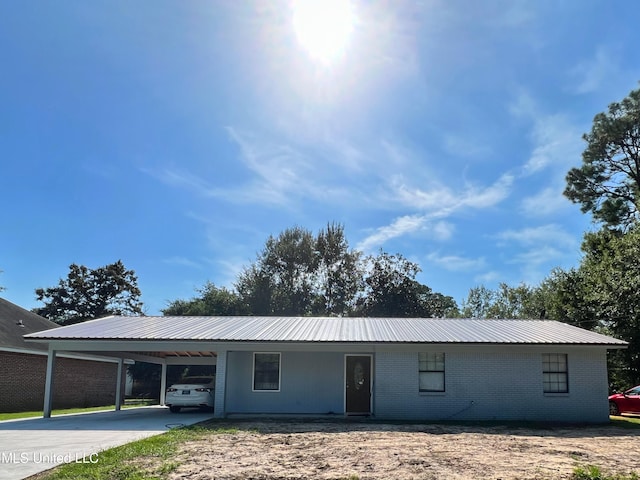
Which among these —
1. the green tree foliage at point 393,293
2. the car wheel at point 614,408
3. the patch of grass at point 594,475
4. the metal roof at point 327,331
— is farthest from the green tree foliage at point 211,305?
the patch of grass at point 594,475

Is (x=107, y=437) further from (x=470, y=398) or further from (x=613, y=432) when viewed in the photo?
(x=613, y=432)

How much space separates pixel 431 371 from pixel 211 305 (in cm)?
2768

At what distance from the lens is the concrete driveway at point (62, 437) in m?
8.41

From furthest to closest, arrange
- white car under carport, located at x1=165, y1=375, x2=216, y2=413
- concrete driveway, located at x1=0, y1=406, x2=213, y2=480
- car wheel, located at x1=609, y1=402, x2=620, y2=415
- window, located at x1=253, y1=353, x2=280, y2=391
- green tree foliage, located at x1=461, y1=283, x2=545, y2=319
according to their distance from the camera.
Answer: green tree foliage, located at x1=461, y1=283, x2=545, y2=319
car wheel, located at x1=609, y1=402, x2=620, y2=415
white car under carport, located at x1=165, y1=375, x2=216, y2=413
window, located at x1=253, y1=353, x2=280, y2=391
concrete driveway, located at x1=0, y1=406, x2=213, y2=480

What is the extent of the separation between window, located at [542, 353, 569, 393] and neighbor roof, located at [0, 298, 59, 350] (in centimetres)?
1945

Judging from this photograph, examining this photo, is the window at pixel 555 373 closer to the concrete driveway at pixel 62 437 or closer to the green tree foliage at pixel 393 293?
the concrete driveway at pixel 62 437

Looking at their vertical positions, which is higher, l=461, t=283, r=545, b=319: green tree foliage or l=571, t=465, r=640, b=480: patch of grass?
l=461, t=283, r=545, b=319: green tree foliage

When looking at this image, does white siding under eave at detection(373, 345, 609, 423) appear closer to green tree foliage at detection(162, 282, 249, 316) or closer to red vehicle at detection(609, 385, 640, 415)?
red vehicle at detection(609, 385, 640, 415)

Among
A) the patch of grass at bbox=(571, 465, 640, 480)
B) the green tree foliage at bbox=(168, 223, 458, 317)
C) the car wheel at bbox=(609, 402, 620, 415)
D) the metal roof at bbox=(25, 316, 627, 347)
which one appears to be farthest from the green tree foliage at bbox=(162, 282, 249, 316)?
the patch of grass at bbox=(571, 465, 640, 480)

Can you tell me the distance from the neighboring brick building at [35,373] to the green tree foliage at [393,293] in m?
20.6

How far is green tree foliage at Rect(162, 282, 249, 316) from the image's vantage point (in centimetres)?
4097

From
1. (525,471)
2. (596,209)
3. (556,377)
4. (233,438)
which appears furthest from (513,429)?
(596,209)

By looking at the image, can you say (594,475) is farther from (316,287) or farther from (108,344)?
(316,287)

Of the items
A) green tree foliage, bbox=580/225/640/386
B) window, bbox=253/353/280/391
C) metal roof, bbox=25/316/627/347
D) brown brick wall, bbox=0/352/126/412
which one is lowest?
brown brick wall, bbox=0/352/126/412
